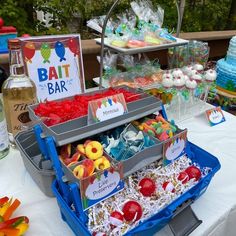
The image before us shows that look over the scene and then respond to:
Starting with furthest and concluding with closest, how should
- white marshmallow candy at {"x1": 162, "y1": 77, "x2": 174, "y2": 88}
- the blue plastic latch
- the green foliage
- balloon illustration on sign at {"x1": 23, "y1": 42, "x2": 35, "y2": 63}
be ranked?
the green foliage < white marshmallow candy at {"x1": 162, "y1": 77, "x2": 174, "y2": 88} < balloon illustration on sign at {"x1": 23, "y1": 42, "x2": 35, "y2": 63} < the blue plastic latch

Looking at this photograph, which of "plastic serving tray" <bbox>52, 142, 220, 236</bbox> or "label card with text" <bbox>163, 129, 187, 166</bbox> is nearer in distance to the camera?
"plastic serving tray" <bbox>52, 142, 220, 236</bbox>

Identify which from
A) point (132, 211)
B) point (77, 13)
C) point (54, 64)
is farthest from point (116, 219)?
point (77, 13)

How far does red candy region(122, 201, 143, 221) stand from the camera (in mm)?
511

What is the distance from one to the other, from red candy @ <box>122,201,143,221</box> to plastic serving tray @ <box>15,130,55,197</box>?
179 millimetres

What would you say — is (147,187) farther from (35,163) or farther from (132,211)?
(35,163)

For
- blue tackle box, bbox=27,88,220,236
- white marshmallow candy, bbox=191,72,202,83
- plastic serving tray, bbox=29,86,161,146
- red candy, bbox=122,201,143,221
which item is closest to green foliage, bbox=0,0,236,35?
white marshmallow candy, bbox=191,72,202,83

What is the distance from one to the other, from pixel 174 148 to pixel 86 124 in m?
0.22

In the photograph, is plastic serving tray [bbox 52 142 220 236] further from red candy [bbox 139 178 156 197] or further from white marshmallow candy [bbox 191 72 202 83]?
white marshmallow candy [bbox 191 72 202 83]

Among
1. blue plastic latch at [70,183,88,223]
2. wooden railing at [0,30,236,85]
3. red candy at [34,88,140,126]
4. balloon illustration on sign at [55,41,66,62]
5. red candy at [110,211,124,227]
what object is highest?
balloon illustration on sign at [55,41,66,62]

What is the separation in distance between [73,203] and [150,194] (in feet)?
0.54

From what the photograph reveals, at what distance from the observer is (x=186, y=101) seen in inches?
39.4

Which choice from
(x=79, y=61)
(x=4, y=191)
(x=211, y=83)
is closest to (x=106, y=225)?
(x=4, y=191)

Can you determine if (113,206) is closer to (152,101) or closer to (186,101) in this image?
(152,101)

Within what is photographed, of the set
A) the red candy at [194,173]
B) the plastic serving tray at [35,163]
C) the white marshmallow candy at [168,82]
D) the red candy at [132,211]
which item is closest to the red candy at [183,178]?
the red candy at [194,173]
